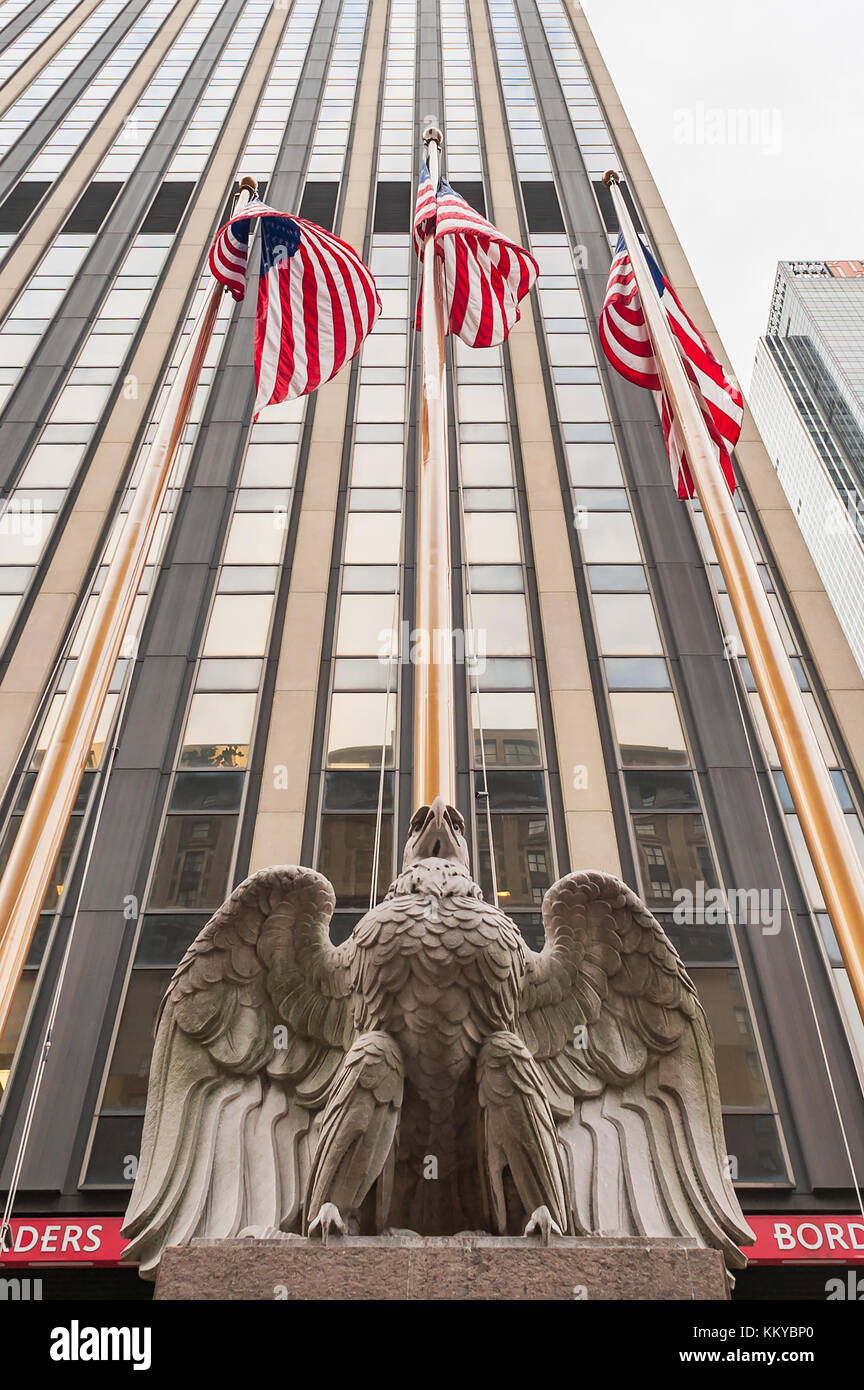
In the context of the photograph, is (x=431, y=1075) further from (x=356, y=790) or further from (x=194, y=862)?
(x=356, y=790)

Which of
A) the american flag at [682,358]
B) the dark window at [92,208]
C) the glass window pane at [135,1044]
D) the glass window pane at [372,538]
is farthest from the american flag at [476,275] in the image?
the dark window at [92,208]

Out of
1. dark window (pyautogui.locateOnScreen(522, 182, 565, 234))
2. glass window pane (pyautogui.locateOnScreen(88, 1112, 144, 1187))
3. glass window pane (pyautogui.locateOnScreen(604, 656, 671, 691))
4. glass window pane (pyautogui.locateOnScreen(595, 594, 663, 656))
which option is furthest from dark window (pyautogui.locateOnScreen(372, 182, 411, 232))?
glass window pane (pyautogui.locateOnScreen(88, 1112, 144, 1187))

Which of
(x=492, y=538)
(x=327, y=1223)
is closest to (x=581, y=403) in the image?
(x=492, y=538)

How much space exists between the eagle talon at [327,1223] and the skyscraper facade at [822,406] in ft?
317

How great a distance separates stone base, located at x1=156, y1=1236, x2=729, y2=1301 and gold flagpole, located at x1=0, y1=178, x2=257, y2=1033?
7.56 feet

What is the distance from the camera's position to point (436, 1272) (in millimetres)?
4875

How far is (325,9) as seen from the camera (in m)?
40.6

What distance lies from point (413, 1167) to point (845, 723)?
11.6 meters

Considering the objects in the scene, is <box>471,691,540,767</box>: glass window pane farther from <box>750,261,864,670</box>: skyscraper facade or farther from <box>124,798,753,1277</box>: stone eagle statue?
<box>750,261,864,670</box>: skyscraper facade

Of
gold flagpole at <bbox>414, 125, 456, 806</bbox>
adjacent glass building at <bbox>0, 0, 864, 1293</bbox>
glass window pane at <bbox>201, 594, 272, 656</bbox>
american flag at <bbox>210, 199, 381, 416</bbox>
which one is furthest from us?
glass window pane at <bbox>201, 594, 272, 656</bbox>

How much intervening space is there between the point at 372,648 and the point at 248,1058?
1026 cm

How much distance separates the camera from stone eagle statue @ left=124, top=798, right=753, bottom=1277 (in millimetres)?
5711

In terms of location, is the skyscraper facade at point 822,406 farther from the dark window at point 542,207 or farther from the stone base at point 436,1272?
the stone base at point 436,1272
